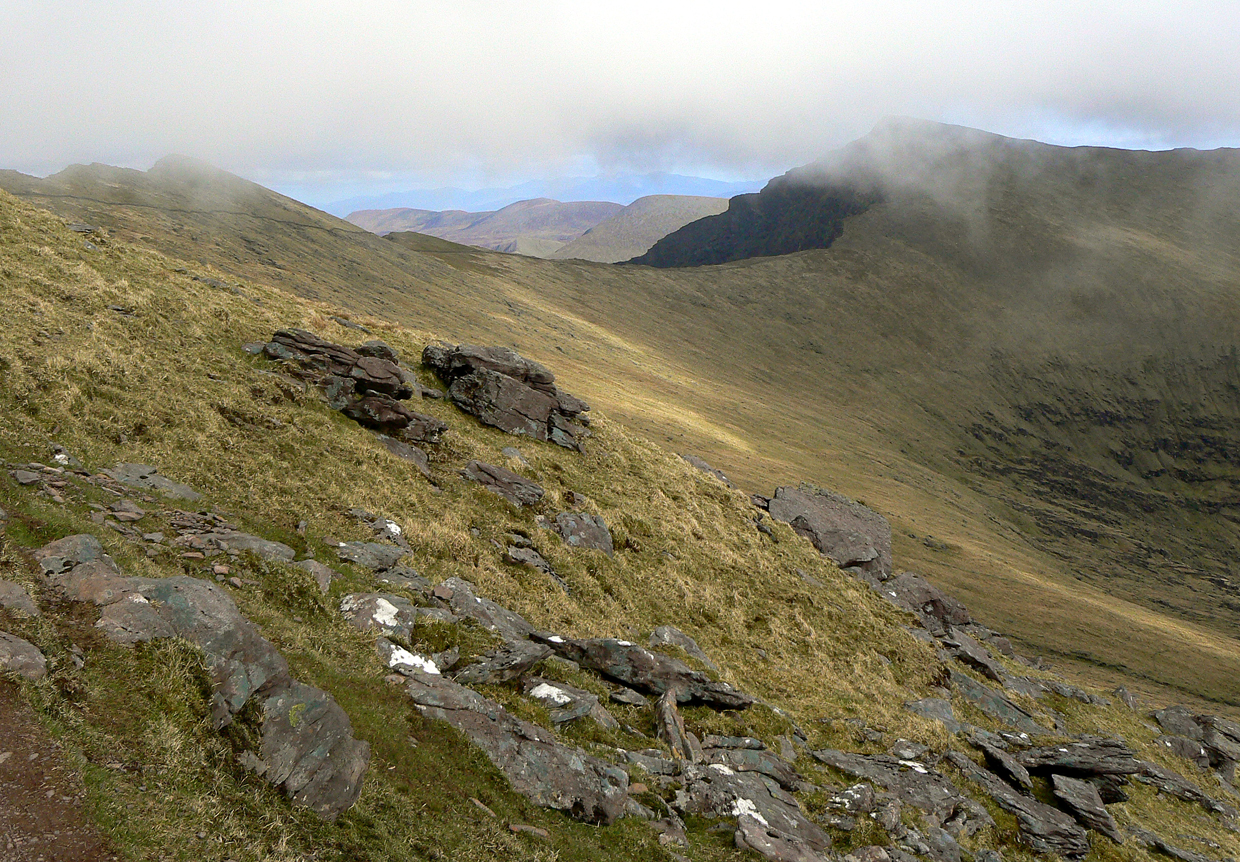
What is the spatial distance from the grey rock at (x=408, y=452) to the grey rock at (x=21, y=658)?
16.6 meters

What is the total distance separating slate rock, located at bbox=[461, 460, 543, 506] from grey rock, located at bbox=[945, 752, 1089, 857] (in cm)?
1743

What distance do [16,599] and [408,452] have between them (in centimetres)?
1674

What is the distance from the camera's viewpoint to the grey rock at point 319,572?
14.9 m

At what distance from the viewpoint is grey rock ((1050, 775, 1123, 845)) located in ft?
66.4

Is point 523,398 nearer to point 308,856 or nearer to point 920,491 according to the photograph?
point 308,856

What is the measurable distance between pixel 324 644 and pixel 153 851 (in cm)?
607

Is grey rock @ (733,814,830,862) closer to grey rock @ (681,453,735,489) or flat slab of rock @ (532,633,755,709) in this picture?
flat slab of rock @ (532,633,755,709)

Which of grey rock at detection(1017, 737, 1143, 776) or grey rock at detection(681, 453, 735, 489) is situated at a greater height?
grey rock at detection(681, 453, 735, 489)

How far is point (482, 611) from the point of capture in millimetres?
17594

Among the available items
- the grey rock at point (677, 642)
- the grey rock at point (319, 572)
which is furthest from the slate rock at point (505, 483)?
the grey rock at point (319, 572)

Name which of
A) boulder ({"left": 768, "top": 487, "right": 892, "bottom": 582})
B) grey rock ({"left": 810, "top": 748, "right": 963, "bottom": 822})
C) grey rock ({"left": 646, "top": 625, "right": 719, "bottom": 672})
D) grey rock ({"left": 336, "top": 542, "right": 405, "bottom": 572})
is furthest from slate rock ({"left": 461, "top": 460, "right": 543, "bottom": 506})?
boulder ({"left": 768, "top": 487, "right": 892, "bottom": 582})

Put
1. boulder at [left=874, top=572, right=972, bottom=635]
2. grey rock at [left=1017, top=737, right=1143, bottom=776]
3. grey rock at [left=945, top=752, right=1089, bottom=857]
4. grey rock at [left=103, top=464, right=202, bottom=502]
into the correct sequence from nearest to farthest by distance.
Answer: grey rock at [left=103, top=464, right=202, bottom=502] → grey rock at [left=945, top=752, right=1089, bottom=857] → grey rock at [left=1017, top=737, right=1143, bottom=776] → boulder at [left=874, top=572, right=972, bottom=635]

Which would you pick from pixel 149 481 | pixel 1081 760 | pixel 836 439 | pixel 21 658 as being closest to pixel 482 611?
pixel 149 481

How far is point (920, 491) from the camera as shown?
128500 mm
